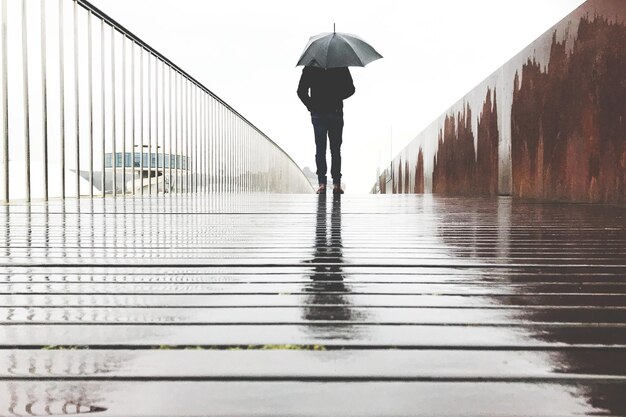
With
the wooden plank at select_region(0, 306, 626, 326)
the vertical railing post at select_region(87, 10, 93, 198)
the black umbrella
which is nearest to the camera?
the wooden plank at select_region(0, 306, 626, 326)

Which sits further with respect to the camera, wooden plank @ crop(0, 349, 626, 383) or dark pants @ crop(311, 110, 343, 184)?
dark pants @ crop(311, 110, 343, 184)

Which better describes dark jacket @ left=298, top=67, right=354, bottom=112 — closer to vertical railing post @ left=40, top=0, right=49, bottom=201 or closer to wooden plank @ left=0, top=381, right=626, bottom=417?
vertical railing post @ left=40, top=0, right=49, bottom=201

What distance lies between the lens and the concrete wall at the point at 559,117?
368 cm

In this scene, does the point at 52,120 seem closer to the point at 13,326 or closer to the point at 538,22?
the point at 13,326

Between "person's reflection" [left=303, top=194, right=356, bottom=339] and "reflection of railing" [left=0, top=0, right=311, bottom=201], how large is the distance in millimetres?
2717

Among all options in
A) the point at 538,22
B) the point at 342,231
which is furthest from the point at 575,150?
the point at 538,22

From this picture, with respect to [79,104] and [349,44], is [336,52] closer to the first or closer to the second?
[349,44]

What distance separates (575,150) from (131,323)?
401cm

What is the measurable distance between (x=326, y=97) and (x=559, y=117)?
107 inches

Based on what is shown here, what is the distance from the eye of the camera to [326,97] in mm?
6434

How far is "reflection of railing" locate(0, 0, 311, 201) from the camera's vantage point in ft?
12.0

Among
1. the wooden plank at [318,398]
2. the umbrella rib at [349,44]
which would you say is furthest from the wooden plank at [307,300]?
the umbrella rib at [349,44]

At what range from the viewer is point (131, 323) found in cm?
95

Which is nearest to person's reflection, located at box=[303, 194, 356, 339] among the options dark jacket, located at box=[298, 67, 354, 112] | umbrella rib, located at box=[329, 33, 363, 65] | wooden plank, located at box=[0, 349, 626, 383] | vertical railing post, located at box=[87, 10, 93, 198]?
wooden plank, located at box=[0, 349, 626, 383]
